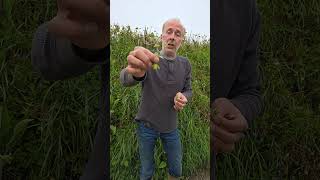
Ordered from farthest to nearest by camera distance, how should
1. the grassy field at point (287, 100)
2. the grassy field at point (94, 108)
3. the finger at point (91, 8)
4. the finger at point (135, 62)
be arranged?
the grassy field at point (287, 100) → the grassy field at point (94, 108) → the finger at point (91, 8) → the finger at point (135, 62)

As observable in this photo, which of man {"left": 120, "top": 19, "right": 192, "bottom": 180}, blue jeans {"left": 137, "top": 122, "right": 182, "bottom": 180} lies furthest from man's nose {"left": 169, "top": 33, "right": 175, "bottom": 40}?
blue jeans {"left": 137, "top": 122, "right": 182, "bottom": 180}

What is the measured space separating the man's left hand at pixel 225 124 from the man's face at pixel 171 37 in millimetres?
270

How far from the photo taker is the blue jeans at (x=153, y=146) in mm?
908

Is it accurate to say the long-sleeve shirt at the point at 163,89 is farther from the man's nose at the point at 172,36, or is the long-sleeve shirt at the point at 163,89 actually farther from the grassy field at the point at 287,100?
the grassy field at the point at 287,100

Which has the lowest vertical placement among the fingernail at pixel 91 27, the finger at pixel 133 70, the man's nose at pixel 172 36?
the finger at pixel 133 70

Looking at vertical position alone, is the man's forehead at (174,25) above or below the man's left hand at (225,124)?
above

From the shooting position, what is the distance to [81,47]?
1073mm

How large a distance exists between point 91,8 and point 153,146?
0.30 meters

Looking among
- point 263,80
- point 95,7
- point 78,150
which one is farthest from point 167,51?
point 263,80

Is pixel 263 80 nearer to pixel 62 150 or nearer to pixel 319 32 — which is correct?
pixel 319 32

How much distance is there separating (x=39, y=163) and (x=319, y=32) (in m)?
0.91

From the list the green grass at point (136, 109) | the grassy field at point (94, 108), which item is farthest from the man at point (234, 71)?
the grassy field at point (94, 108)

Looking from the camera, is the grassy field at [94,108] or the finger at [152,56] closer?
the finger at [152,56]

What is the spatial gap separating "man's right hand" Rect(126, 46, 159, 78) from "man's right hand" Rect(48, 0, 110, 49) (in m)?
0.18
